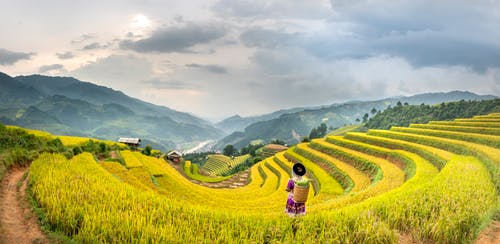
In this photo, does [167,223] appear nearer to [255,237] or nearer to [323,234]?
[255,237]

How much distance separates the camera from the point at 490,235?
309 inches

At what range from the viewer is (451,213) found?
8.27 m

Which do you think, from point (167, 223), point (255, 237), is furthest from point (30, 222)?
point (255, 237)

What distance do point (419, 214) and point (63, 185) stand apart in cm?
1213

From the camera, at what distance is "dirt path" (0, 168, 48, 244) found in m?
6.01

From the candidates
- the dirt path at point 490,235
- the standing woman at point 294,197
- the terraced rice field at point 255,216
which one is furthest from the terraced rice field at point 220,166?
the dirt path at point 490,235

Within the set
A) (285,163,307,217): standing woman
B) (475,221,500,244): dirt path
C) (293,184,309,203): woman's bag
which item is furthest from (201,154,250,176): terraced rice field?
(475,221,500,244): dirt path

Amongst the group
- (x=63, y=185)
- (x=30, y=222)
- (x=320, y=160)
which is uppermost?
(x=63, y=185)

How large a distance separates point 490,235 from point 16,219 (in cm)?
1384

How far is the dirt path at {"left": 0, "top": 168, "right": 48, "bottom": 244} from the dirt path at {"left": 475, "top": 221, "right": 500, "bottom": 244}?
39.1 feet

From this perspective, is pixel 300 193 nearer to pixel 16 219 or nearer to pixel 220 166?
pixel 16 219

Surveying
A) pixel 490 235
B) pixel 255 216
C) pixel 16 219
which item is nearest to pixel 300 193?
pixel 255 216

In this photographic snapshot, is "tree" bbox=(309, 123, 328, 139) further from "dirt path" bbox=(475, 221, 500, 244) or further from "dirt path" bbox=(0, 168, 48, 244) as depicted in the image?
"dirt path" bbox=(0, 168, 48, 244)

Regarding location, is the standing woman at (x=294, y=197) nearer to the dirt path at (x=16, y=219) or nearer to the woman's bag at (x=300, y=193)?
the woman's bag at (x=300, y=193)
